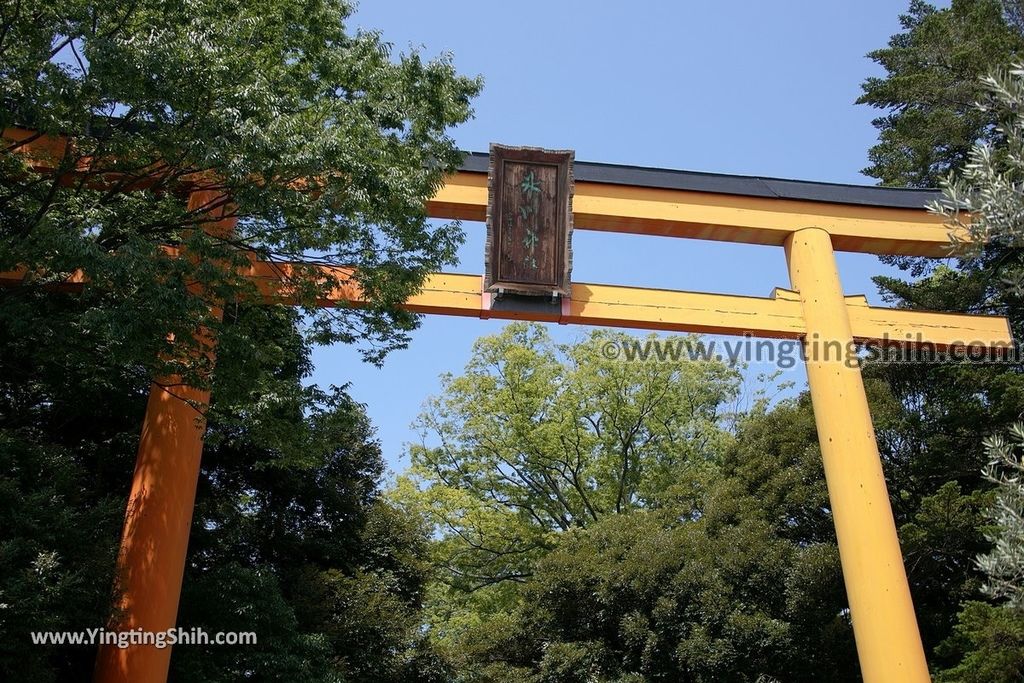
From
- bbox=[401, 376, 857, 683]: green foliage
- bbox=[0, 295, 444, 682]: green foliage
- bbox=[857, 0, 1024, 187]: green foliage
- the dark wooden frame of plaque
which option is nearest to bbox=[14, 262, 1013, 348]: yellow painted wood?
the dark wooden frame of plaque

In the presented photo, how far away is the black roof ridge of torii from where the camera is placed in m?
8.98

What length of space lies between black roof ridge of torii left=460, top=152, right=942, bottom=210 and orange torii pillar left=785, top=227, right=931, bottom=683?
471 millimetres

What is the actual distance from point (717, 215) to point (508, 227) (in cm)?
208

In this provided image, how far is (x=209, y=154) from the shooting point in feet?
20.1

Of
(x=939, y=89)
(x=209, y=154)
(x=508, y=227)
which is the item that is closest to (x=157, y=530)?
(x=209, y=154)

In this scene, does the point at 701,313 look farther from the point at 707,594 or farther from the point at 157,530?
the point at 157,530

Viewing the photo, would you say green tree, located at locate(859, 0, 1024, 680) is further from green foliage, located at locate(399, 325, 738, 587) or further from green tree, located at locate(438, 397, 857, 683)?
green foliage, located at locate(399, 325, 738, 587)

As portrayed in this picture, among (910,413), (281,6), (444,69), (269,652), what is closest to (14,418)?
(269,652)

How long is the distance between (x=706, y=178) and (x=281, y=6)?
424cm

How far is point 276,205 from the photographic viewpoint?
6.64 metres

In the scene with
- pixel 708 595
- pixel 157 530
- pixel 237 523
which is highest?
pixel 237 523

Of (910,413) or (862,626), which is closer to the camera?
(862,626)

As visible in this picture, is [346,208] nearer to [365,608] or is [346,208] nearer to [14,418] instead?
[14,418]

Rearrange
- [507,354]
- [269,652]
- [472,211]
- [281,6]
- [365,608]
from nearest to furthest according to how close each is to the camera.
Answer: [281,6] < [269,652] < [472,211] < [365,608] < [507,354]
